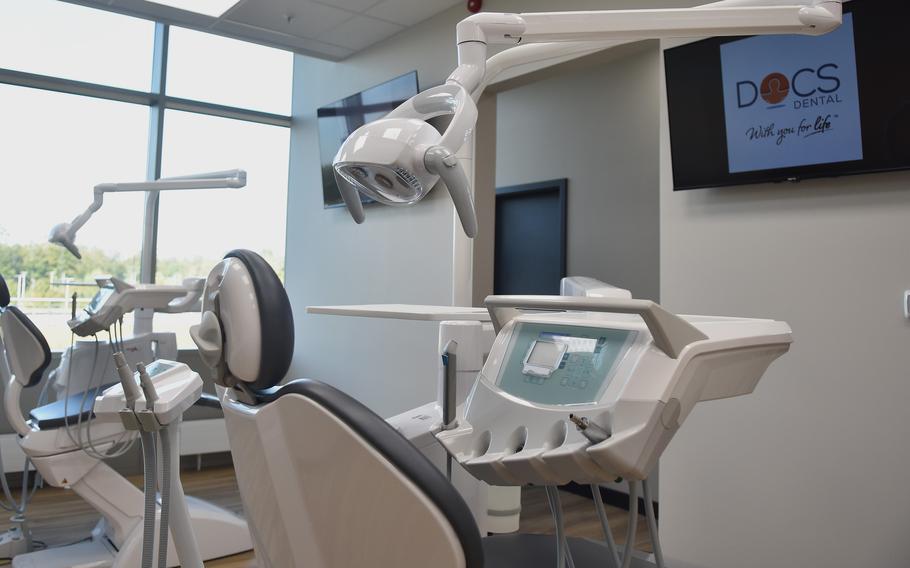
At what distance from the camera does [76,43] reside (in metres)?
A: 4.54

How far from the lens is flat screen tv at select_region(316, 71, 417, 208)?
4.18 metres

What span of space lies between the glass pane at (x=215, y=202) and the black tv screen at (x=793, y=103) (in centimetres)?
324

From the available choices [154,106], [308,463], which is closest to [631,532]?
[308,463]

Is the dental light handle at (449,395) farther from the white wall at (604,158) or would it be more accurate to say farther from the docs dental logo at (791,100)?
the white wall at (604,158)

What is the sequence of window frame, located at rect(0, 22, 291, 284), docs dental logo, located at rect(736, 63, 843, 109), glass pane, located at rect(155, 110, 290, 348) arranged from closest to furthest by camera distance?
docs dental logo, located at rect(736, 63, 843, 109), window frame, located at rect(0, 22, 291, 284), glass pane, located at rect(155, 110, 290, 348)

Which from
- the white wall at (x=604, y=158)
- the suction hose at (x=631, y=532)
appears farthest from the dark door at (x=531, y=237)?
the suction hose at (x=631, y=532)

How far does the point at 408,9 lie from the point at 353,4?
1.00ft

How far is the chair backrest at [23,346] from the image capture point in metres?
2.74

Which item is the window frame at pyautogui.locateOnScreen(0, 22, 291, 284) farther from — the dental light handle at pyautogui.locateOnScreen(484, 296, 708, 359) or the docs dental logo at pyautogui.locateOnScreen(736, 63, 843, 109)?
the dental light handle at pyautogui.locateOnScreen(484, 296, 708, 359)

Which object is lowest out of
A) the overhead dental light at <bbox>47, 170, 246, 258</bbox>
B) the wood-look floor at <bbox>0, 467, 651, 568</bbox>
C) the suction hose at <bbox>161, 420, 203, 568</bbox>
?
the wood-look floor at <bbox>0, 467, 651, 568</bbox>

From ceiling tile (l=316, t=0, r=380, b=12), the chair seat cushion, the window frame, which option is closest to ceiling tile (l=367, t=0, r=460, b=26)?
ceiling tile (l=316, t=0, r=380, b=12)

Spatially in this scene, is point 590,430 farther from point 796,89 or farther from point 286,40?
point 286,40

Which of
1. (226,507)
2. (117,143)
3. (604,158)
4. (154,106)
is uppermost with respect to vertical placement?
(154,106)

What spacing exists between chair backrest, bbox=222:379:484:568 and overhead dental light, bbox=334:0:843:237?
31 centimetres
